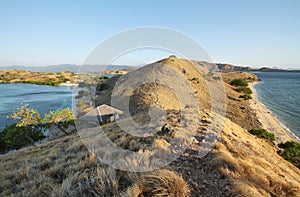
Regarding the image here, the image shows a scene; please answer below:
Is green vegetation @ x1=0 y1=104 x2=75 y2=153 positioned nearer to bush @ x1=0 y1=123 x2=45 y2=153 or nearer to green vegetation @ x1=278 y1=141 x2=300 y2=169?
bush @ x1=0 y1=123 x2=45 y2=153

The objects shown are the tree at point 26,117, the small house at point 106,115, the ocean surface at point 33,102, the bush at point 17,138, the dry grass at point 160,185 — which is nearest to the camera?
the dry grass at point 160,185

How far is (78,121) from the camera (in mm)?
17438

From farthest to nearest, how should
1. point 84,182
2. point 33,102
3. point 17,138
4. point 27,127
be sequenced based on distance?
point 33,102, point 27,127, point 17,138, point 84,182

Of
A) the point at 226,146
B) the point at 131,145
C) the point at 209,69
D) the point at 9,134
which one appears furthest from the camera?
the point at 209,69

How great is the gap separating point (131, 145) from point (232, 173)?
3.44m

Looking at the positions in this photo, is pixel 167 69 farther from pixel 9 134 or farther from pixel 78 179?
pixel 78 179

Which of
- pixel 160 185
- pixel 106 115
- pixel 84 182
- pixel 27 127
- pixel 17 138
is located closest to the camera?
pixel 160 185

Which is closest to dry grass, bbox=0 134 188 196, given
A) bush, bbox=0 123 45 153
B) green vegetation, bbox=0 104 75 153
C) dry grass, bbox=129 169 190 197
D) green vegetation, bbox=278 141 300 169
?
dry grass, bbox=129 169 190 197

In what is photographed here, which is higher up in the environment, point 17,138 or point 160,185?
point 160,185

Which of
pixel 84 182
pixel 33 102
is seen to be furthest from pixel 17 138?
pixel 33 102

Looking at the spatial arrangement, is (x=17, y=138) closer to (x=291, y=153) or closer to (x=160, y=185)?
(x=160, y=185)

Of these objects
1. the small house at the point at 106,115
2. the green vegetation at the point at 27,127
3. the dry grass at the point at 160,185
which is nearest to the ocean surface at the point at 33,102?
the green vegetation at the point at 27,127

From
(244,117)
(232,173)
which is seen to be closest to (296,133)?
(244,117)

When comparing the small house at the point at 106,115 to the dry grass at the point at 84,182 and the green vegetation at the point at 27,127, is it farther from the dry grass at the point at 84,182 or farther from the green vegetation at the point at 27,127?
the dry grass at the point at 84,182
